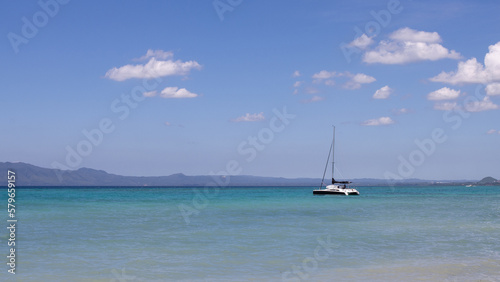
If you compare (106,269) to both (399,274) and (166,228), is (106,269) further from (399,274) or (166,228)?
(166,228)

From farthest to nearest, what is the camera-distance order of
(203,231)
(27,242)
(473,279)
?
(203,231), (27,242), (473,279)

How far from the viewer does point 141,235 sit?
29.3 meters

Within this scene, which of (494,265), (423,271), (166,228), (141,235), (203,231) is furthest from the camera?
(166,228)

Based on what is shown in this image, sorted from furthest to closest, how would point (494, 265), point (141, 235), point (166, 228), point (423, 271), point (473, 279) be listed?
point (166, 228) < point (141, 235) < point (494, 265) < point (423, 271) < point (473, 279)

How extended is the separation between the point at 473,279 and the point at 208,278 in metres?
8.67

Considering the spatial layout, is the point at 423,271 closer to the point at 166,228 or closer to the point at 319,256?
the point at 319,256

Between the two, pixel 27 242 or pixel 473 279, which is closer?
pixel 473 279

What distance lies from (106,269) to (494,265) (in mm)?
14421

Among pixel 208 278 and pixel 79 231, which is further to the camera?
pixel 79 231

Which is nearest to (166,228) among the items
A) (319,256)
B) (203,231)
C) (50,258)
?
(203,231)

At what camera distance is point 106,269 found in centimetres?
1869

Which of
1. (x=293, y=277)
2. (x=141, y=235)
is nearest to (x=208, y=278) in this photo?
(x=293, y=277)

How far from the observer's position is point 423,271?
17.8m

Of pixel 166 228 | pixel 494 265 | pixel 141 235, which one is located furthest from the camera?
pixel 166 228
